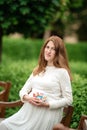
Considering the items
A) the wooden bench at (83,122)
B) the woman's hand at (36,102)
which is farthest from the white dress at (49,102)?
the wooden bench at (83,122)

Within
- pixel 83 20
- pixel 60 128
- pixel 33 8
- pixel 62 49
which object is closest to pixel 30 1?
pixel 33 8

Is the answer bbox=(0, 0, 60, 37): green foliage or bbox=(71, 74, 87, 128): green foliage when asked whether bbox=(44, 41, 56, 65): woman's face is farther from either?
bbox=(0, 0, 60, 37): green foliage

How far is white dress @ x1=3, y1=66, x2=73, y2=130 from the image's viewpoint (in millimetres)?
7377

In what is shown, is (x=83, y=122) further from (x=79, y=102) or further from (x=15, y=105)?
(x=79, y=102)

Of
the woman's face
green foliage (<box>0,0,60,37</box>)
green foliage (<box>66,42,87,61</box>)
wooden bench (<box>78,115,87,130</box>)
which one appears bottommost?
wooden bench (<box>78,115,87,130</box>)

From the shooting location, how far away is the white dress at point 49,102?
7.38 m

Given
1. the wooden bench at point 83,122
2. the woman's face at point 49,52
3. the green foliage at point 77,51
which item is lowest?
the wooden bench at point 83,122

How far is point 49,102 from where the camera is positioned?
738cm

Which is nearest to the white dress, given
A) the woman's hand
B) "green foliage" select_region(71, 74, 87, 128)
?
the woman's hand

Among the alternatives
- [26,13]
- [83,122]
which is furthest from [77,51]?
[83,122]

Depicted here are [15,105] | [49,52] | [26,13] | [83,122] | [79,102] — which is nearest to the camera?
[83,122]

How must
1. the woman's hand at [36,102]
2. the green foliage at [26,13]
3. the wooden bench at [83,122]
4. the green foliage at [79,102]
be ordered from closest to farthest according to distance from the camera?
the wooden bench at [83,122] → the woman's hand at [36,102] → the green foliage at [79,102] → the green foliage at [26,13]

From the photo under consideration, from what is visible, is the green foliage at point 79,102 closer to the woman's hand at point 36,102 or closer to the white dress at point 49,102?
the white dress at point 49,102

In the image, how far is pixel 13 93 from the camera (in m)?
10.8
